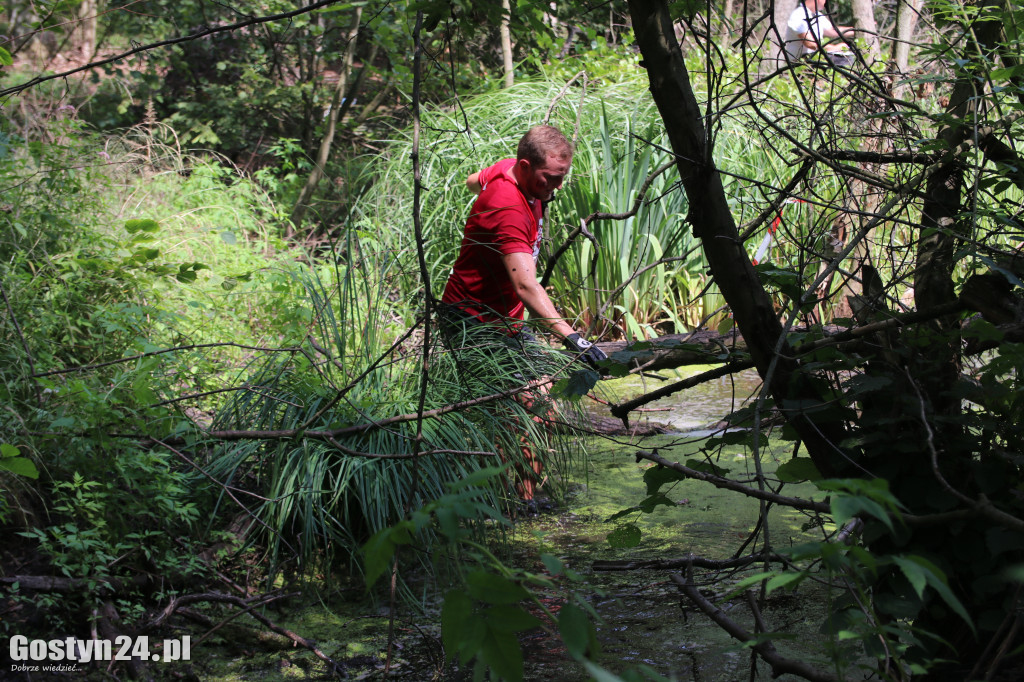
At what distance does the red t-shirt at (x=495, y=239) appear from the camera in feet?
11.4

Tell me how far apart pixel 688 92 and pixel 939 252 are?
2.07ft

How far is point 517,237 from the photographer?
347 centimetres

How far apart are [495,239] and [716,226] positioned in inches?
76.6

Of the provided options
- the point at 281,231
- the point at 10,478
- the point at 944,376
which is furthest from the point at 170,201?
the point at 944,376

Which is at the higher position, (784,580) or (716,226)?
(716,226)

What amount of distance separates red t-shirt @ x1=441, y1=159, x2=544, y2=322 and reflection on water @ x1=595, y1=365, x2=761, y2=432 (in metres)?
1.26

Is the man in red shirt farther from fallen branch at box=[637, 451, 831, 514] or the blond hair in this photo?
fallen branch at box=[637, 451, 831, 514]

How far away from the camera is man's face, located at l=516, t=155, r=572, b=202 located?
3.61 meters

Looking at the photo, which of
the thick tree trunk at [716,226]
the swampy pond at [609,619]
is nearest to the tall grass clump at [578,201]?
the swampy pond at [609,619]

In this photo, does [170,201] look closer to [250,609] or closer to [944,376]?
[250,609]

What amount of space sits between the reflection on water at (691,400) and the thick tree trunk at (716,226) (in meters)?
3.04

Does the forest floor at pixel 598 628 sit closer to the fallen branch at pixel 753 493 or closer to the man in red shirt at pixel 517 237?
the fallen branch at pixel 753 493

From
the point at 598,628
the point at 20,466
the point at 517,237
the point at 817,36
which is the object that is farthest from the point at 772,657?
the point at 517,237

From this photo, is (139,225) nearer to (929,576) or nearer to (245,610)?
(245,610)
